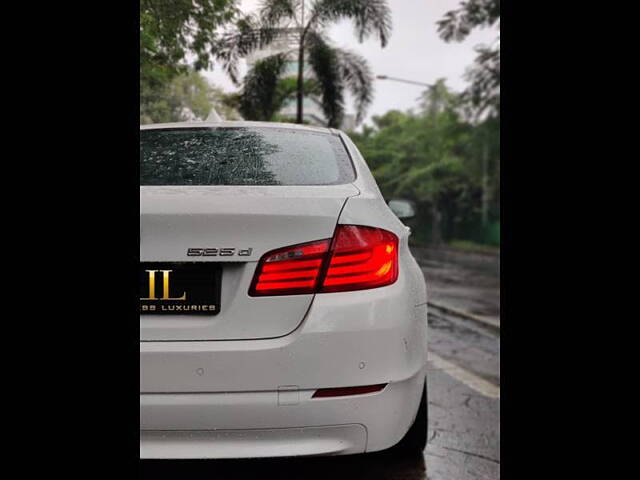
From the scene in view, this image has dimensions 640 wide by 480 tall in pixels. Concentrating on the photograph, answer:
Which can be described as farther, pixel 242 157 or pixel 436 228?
pixel 436 228

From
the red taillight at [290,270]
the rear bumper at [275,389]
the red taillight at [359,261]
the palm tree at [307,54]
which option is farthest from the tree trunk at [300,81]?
the rear bumper at [275,389]

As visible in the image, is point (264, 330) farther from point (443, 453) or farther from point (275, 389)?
point (443, 453)

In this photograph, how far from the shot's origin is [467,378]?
14.3 feet

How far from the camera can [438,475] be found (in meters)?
2.56

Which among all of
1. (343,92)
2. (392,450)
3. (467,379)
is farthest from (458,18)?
(392,450)

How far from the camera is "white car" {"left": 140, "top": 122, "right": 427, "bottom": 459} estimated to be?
177 cm

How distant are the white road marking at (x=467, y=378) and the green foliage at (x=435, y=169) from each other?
871 inches

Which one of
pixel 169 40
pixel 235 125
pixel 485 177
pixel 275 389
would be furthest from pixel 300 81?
pixel 275 389

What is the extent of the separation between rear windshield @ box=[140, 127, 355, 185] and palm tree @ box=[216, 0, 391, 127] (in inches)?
340

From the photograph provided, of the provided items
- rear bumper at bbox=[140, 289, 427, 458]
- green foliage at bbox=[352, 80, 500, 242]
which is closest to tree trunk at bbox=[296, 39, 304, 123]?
green foliage at bbox=[352, 80, 500, 242]

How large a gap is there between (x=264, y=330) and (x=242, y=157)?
844 millimetres

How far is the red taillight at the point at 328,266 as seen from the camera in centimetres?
182
